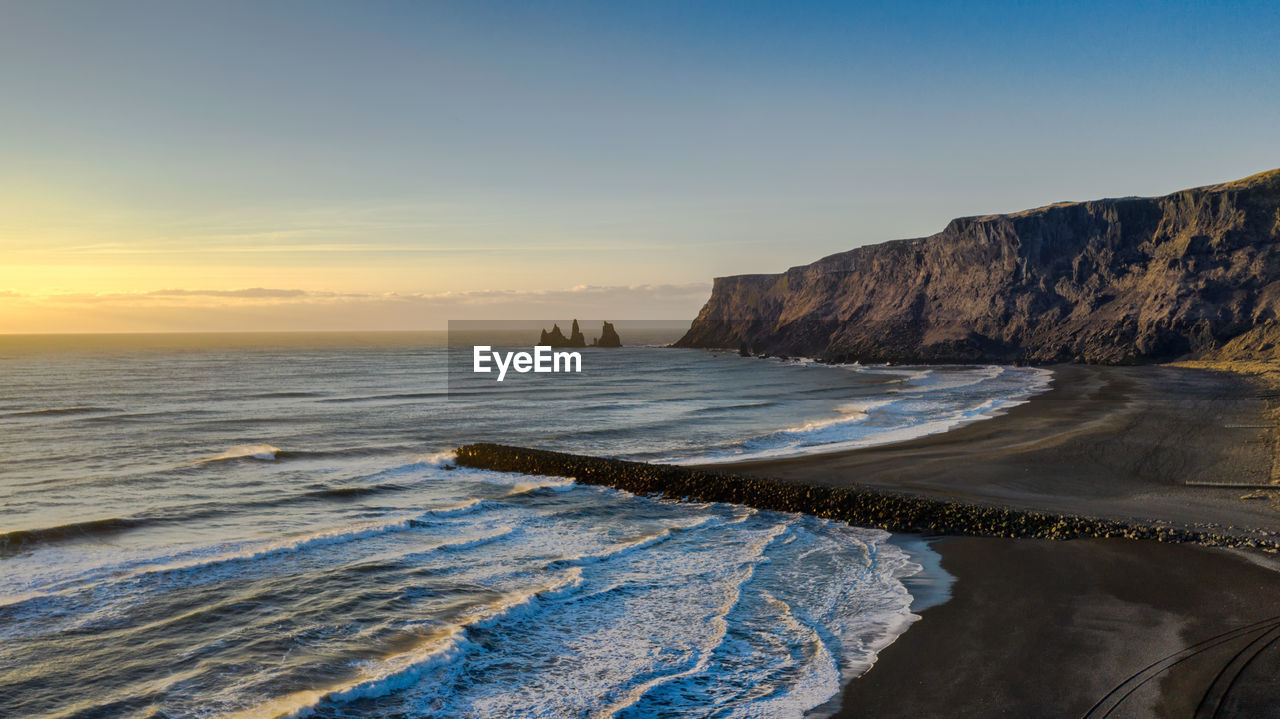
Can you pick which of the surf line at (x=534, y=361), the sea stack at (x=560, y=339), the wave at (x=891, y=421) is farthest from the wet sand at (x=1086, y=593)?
the sea stack at (x=560, y=339)

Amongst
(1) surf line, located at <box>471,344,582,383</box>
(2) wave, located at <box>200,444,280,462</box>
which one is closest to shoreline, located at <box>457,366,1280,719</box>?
(2) wave, located at <box>200,444,280,462</box>

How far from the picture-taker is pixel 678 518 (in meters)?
21.0

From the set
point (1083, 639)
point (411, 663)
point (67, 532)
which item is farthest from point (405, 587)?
point (1083, 639)

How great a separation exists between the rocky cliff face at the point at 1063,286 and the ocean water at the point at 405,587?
67253 millimetres

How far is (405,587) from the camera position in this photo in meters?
14.7

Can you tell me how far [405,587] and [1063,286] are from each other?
352 ft

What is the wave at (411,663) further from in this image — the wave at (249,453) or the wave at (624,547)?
the wave at (249,453)

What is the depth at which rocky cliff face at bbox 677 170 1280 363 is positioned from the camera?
81.2 m

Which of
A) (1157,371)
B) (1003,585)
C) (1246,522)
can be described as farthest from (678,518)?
(1157,371)

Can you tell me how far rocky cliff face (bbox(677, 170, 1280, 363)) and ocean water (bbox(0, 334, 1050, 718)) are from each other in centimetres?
6725

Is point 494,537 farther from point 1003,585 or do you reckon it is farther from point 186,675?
point 1003,585

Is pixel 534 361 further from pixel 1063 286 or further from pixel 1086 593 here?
pixel 1086 593

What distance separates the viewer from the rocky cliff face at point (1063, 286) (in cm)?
8125

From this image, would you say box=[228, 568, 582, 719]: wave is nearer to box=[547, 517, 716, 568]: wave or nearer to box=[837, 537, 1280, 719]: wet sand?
box=[547, 517, 716, 568]: wave
